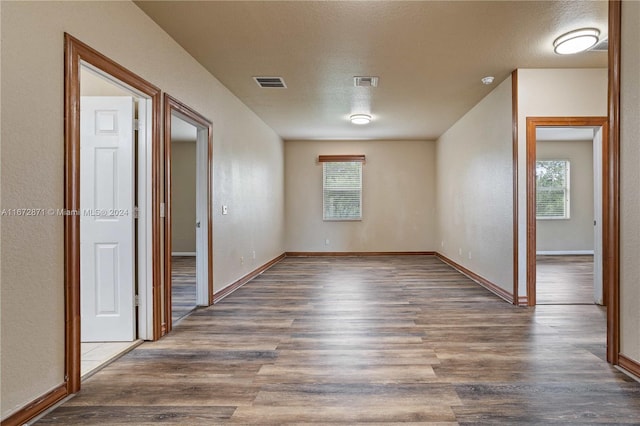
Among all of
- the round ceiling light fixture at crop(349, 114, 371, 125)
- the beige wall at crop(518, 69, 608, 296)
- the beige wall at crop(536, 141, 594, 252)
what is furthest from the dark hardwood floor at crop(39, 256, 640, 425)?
the beige wall at crop(536, 141, 594, 252)

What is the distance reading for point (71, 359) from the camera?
2.03 metres

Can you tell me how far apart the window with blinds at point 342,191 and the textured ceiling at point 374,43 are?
3171mm

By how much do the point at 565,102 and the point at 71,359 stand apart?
16.7ft

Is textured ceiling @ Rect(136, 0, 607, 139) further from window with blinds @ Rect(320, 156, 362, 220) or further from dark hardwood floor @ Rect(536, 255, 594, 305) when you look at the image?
window with blinds @ Rect(320, 156, 362, 220)

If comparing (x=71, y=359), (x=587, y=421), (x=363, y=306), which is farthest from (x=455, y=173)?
(x=71, y=359)

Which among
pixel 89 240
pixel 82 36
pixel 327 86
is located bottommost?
pixel 89 240

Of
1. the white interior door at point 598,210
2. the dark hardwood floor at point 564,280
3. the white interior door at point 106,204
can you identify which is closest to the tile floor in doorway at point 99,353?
the white interior door at point 106,204

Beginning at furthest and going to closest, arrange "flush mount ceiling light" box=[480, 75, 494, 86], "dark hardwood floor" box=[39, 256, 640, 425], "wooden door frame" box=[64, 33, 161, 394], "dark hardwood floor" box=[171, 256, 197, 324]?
1. "flush mount ceiling light" box=[480, 75, 494, 86]
2. "dark hardwood floor" box=[171, 256, 197, 324]
3. "wooden door frame" box=[64, 33, 161, 394]
4. "dark hardwood floor" box=[39, 256, 640, 425]

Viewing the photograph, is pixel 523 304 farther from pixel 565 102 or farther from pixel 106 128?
pixel 106 128

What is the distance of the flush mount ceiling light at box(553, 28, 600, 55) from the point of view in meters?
3.07

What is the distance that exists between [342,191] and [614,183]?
242 inches

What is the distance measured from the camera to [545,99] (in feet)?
13.0

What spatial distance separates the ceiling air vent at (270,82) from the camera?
420cm

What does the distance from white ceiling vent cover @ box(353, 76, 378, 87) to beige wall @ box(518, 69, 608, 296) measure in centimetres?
162
